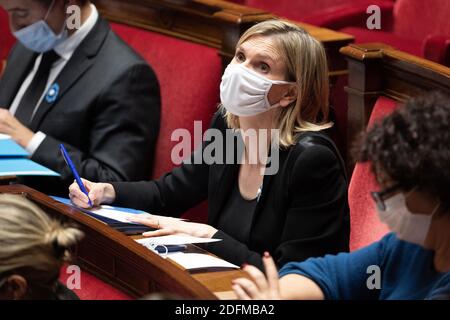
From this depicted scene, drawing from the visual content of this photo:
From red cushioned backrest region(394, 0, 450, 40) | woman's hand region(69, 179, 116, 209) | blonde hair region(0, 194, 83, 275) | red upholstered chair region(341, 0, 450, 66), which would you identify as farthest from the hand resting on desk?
red cushioned backrest region(394, 0, 450, 40)

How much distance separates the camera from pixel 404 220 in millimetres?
784

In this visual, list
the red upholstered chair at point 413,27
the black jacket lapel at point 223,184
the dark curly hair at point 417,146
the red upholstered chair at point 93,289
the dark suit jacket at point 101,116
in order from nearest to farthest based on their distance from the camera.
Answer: the dark curly hair at point 417,146 → the red upholstered chair at point 93,289 → the black jacket lapel at point 223,184 → the dark suit jacket at point 101,116 → the red upholstered chair at point 413,27

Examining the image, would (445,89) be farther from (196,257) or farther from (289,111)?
(196,257)

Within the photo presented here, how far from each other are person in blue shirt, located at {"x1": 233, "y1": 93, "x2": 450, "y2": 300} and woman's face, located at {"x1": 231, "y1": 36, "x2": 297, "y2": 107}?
297 millimetres

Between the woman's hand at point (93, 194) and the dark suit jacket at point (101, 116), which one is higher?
the dark suit jacket at point (101, 116)

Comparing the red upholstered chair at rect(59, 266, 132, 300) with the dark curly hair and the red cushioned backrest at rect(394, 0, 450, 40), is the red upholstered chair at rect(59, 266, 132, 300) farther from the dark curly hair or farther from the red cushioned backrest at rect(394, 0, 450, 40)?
the red cushioned backrest at rect(394, 0, 450, 40)

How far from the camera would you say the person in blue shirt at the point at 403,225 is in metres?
0.75

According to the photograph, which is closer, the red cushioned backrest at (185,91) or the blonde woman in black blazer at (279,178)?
the blonde woman in black blazer at (279,178)

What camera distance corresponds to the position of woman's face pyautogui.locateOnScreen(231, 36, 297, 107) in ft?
3.64

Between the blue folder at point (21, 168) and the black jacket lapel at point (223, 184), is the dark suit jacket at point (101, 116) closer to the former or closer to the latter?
the blue folder at point (21, 168)

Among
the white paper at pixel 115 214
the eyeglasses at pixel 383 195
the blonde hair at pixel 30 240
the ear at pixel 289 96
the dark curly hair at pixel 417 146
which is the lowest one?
the blonde hair at pixel 30 240

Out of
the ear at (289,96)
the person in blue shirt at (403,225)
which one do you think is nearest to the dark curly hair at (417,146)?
the person in blue shirt at (403,225)

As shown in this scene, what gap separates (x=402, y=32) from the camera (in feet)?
6.01

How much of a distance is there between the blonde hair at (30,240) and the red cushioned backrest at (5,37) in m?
1.18
